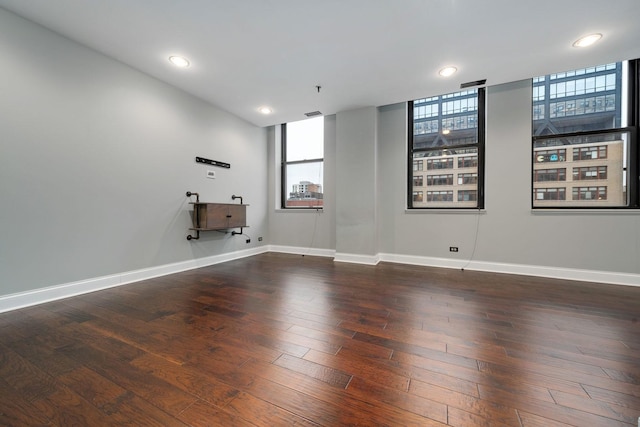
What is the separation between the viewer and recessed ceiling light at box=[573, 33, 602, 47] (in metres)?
2.38

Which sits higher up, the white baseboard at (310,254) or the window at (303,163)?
the window at (303,163)

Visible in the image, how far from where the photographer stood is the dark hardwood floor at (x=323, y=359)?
3.52ft

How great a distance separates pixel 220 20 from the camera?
2229mm

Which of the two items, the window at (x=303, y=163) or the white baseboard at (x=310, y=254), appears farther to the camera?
the window at (x=303, y=163)

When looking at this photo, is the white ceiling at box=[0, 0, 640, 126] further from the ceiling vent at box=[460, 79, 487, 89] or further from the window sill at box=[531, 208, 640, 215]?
the window sill at box=[531, 208, 640, 215]

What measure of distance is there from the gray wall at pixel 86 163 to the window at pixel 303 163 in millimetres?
1796

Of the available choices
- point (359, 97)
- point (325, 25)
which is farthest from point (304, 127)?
point (325, 25)

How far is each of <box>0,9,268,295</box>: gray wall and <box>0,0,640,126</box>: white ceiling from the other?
11.6 inches

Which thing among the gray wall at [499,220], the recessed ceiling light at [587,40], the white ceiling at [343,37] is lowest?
the gray wall at [499,220]

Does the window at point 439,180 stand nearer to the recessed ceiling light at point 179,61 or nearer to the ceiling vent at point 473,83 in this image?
the ceiling vent at point 473,83

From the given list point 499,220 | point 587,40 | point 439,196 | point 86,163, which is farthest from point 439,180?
point 86,163

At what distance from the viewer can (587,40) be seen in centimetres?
244

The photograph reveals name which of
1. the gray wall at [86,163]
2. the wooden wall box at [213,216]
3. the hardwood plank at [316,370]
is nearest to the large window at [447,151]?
the wooden wall box at [213,216]

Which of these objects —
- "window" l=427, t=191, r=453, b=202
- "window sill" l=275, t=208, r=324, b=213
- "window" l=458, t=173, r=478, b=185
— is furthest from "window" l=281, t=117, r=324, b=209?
"window" l=458, t=173, r=478, b=185
